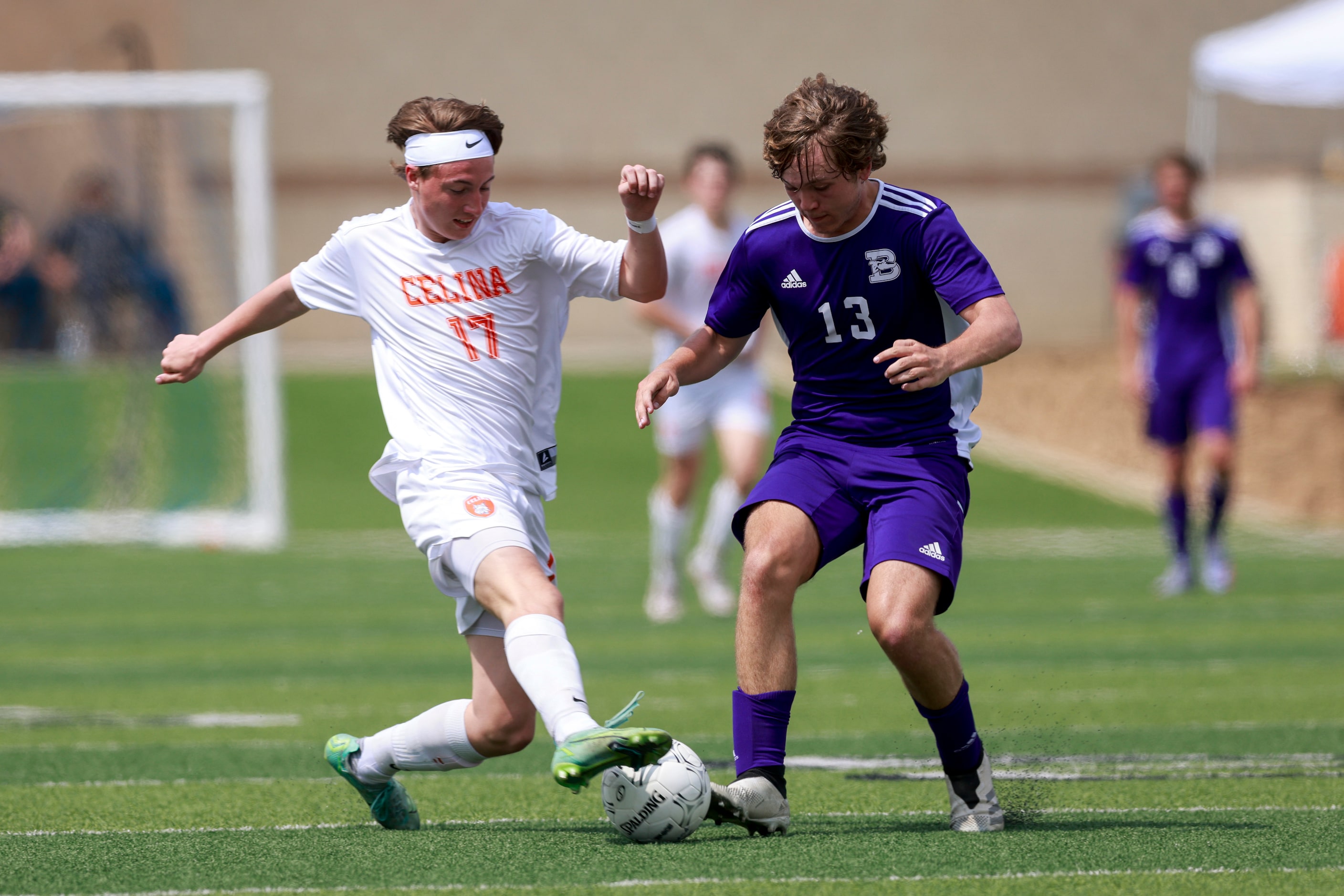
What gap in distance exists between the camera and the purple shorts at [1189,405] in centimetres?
1095

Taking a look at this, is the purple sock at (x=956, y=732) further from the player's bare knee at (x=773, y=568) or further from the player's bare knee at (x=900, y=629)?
the player's bare knee at (x=773, y=568)

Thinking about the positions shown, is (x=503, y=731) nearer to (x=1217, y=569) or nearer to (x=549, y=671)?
(x=549, y=671)

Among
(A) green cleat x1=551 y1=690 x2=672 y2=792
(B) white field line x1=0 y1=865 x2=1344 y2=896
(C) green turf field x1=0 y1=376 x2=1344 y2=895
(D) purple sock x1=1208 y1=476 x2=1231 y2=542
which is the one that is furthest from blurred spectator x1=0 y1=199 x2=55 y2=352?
(A) green cleat x1=551 y1=690 x2=672 y2=792

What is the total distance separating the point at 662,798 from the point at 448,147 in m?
1.78

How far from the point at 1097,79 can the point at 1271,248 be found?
5.10 meters

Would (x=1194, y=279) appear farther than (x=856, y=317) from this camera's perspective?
Yes

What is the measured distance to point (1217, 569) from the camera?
1141 cm

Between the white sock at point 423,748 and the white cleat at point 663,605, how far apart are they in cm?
563

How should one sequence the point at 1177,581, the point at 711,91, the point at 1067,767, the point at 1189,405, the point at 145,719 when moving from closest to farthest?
the point at 1067,767
the point at 145,719
the point at 1189,405
the point at 1177,581
the point at 711,91

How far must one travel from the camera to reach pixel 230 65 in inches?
1005

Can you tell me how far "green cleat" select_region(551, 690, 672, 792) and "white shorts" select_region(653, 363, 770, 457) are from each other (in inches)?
247

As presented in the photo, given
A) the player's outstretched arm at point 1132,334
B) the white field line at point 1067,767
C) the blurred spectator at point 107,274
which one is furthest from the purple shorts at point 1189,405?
the blurred spectator at point 107,274

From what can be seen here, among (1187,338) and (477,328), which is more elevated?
(477,328)

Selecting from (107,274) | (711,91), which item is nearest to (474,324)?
(107,274)
